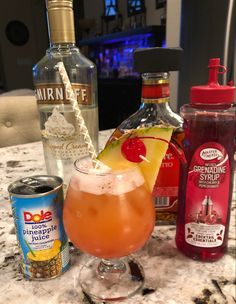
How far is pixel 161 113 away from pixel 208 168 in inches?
6.9

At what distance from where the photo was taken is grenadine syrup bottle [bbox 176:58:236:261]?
0.44 metres

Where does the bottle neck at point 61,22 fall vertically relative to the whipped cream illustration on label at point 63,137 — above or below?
above

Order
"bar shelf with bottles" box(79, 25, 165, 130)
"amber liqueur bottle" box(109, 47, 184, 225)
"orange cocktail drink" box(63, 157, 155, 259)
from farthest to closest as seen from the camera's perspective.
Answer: "bar shelf with bottles" box(79, 25, 165, 130), "amber liqueur bottle" box(109, 47, 184, 225), "orange cocktail drink" box(63, 157, 155, 259)

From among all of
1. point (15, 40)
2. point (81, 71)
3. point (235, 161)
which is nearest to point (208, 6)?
point (81, 71)

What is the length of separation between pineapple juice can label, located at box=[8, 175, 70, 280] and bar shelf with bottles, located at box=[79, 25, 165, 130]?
2308 millimetres

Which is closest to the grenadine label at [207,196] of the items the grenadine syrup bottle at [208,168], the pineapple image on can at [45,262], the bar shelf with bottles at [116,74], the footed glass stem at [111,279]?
the grenadine syrup bottle at [208,168]

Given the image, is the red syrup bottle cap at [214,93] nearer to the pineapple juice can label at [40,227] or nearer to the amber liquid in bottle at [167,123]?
the amber liquid in bottle at [167,123]

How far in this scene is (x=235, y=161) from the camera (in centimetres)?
49

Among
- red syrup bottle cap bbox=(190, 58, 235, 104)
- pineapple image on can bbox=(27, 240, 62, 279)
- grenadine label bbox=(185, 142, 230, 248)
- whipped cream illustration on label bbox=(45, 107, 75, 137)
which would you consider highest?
red syrup bottle cap bbox=(190, 58, 235, 104)

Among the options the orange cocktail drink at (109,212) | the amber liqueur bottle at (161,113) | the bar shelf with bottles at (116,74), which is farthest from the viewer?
the bar shelf with bottles at (116,74)

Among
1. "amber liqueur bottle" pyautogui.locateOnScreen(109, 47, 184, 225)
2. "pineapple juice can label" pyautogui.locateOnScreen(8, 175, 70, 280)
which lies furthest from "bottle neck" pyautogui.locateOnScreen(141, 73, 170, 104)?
"pineapple juice can label" pyautogui.locateOnScreen(8, 175, 70, 280)

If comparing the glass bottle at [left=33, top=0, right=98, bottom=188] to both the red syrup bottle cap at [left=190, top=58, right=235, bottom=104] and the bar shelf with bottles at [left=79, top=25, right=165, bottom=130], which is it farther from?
the bar shelf with bottles at [left=79, top=25, right=165, bottom=130]

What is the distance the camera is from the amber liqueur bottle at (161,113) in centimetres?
50

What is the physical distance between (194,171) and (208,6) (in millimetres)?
1091
